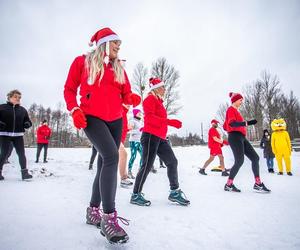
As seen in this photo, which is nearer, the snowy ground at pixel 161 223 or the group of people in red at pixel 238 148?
the snowy ground at pixel 161 223

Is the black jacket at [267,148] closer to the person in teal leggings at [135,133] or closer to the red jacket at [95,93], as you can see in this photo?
the person in teal leggings at [135,133]

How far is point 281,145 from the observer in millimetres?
7250

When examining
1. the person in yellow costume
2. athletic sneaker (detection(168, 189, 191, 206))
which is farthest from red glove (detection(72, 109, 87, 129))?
the person in yellow costume

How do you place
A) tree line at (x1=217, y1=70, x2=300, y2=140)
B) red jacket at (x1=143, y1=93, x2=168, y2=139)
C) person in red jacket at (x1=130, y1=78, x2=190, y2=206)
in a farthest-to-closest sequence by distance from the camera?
tree line at (x1=217, y1=70, x2=300, y2=140), red jacket at (x1=143, y1=93, x2=168, y2=139), person in red jacket at (x1=130, y1=78, x2=190, y2=206)

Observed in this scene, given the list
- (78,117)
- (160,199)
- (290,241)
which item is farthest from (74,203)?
(290,241)

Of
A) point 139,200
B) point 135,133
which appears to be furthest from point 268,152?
point 139,200

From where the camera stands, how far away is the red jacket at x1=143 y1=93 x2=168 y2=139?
3.29 m

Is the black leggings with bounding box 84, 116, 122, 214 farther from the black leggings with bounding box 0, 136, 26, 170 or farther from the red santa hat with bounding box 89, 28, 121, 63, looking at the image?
the black leggings with bounding box 0, 136, 26, 170

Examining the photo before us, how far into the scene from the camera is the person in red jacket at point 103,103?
1.88 meters

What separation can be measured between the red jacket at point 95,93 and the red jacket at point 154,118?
115 cm

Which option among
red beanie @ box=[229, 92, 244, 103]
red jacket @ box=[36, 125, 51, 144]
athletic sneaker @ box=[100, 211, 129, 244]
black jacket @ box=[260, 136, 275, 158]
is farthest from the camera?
red jacket @ box=[36, 125, 51, 144]

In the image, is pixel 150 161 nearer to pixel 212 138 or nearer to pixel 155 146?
pixel 155 146

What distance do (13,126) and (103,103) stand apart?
3916 mm

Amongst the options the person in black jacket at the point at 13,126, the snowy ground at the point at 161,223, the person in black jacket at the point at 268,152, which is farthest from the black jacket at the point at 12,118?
the person in black jacket at the point at 268,152
